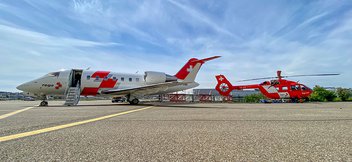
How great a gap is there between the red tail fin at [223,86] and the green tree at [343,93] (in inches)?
609

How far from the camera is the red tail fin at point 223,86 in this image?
24500mm

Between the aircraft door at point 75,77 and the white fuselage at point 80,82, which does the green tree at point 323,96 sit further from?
the aircraft door at point 75,77

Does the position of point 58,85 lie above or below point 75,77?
below

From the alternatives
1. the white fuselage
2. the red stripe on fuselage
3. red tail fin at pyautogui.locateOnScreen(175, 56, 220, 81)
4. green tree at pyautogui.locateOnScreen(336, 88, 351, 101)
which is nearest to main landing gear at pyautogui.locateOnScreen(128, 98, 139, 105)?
the white fuselage

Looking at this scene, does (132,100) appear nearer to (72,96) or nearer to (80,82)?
(80,82)

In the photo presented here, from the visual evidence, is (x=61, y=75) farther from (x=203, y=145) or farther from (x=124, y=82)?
(x=203, y=145)

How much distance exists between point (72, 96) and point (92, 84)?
1781 mm

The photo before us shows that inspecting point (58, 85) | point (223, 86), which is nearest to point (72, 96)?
point (58, 85)

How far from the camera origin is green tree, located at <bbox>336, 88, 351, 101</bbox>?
24578mm

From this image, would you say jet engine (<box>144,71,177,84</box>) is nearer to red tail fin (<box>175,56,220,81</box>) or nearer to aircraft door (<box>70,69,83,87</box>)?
red tail fin (<box>175,56,220,81</box>)

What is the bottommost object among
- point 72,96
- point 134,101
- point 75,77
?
point 134,101

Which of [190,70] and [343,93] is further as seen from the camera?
[343,93]

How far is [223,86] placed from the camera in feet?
81.5

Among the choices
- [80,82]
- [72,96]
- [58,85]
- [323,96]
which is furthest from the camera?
[323,96]
